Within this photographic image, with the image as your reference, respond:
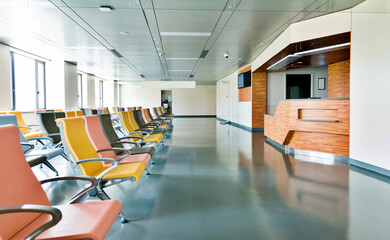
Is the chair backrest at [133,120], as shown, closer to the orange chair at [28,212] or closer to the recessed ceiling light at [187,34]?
the recessed ceiling light at [187,34]

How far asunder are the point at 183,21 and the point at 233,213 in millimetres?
4121

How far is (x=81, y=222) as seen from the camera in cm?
145

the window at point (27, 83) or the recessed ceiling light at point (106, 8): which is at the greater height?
the recessed ceiling light at point (106, 8)

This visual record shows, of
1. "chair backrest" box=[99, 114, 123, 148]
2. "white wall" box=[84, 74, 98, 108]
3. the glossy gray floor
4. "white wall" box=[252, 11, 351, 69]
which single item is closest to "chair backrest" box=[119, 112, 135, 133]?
the glossy gray floor

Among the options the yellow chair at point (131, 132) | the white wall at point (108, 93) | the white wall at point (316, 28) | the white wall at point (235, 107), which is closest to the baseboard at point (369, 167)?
→ the white wall at point (316, 28)

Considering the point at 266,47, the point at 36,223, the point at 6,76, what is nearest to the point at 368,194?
the point at 36,223

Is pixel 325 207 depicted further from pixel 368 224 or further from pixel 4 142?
pixel 4 142

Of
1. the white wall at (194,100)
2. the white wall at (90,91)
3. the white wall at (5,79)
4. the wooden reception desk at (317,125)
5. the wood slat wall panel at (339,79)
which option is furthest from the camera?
the white wall at (194,100)

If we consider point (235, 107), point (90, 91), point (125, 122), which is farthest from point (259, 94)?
point (90, 91)

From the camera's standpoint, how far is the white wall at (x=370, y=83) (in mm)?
4102

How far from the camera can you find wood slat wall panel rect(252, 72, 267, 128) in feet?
33.7

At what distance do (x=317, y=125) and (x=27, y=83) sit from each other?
9.33 metres

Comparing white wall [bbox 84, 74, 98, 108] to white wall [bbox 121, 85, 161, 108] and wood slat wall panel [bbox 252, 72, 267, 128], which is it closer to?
white wall [bbox 121, 85, 161, 108]

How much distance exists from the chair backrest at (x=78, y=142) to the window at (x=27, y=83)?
286 inches
